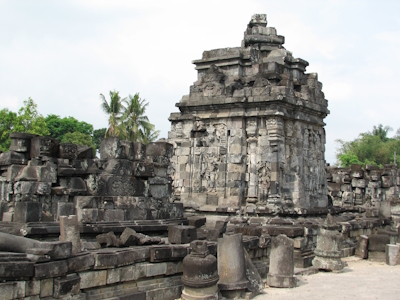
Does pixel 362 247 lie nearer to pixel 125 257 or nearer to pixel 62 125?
pixel 125 257

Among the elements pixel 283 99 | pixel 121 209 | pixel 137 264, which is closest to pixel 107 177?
pixel 121 209

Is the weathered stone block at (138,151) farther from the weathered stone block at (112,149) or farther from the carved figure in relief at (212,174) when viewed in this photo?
the carved figure in relief at (212,174)

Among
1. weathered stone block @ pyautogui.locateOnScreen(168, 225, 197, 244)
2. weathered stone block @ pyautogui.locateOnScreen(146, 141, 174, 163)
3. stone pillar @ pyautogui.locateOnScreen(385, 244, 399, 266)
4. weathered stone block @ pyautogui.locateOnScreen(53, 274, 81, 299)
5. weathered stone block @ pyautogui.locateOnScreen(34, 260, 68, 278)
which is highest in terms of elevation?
weathered stone block @ pyautogui.locateOnScreen(146, 141, 174, 163)

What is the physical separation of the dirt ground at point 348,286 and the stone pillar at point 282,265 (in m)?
0.20

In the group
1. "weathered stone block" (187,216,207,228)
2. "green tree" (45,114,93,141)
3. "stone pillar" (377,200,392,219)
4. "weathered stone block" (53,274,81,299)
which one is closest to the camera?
"weathered stone block" (53,274,81,299)

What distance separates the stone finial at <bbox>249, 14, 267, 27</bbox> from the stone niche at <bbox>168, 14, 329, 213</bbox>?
0.04m

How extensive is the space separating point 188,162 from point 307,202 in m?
3.92

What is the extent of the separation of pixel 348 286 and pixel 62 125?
44096 mm

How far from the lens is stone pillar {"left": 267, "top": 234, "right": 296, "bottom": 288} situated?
30.0ft

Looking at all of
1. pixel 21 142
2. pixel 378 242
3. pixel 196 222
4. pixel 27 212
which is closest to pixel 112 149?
pixel 21 142

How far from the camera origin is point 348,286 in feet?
30.7

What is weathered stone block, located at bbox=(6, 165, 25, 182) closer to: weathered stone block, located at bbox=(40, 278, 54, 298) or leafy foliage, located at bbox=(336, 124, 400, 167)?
weathered stone block, located at bbox=(40, 278, 54, 298)

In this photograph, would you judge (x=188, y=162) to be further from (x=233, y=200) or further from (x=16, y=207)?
(x=16, y=207)

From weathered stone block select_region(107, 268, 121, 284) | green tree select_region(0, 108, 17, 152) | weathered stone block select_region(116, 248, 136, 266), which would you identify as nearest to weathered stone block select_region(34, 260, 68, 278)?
weathered stone block select_region(107, 268, 121, 284)
